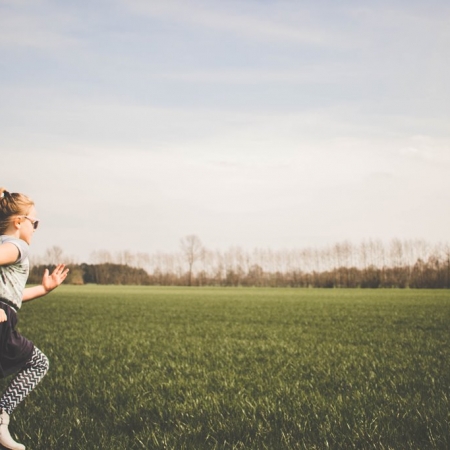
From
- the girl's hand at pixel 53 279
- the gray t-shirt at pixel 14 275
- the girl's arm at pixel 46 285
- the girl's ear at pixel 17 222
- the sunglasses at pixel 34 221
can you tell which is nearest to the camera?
the gray t-shirt at pixel 14 275

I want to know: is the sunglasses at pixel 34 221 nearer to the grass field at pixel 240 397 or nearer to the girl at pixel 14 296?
the girl at pixel 14 296

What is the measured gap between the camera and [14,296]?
4.14 metres

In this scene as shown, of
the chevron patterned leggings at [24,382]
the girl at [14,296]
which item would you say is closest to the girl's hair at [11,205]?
the girl at [14,296]

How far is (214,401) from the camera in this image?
6.00 metres

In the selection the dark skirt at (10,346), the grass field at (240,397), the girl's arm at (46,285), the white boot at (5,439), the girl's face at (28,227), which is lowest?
the grass field at (240,397)

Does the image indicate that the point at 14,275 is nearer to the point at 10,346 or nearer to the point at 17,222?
the point at 17,222

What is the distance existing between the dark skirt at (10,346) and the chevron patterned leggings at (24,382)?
5.5 inches

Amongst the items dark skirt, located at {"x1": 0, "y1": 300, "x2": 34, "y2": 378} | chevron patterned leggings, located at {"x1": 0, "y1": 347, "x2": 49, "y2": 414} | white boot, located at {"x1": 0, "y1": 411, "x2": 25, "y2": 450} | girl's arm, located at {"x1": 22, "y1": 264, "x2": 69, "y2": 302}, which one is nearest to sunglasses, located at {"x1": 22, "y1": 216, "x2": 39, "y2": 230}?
girl's arm, located at {"x1": 22, "y1": 264, "x2": 69, "y2": 302}

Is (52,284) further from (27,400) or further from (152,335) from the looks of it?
(152,335)

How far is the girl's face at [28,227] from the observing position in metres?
4.20

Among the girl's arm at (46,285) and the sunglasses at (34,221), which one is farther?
the girl's arm at (46,285)

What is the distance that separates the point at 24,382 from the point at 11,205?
160 centimetres

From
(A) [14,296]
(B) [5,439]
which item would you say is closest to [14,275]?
(A) [14,296]

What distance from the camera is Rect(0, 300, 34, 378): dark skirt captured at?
4043 millimetres
